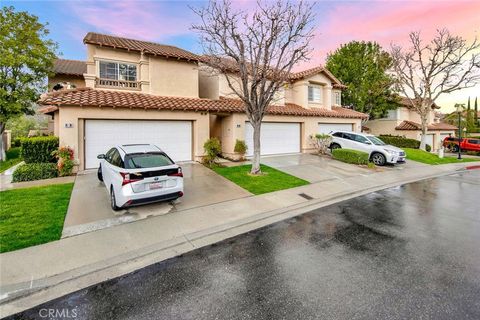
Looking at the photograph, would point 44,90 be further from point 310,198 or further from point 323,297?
point 323,297

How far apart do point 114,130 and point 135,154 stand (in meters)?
6.15

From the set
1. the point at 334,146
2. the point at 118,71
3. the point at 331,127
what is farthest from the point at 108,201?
the point at 331,127

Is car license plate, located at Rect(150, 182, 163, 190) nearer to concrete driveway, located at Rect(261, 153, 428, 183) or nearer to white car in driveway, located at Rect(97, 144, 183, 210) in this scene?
white car in driveway, located at Rect(97, 144, 183, 210)

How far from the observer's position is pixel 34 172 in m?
9.91

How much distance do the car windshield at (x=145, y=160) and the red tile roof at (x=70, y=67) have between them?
1956 centimetres

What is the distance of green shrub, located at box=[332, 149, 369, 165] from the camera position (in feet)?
48.9

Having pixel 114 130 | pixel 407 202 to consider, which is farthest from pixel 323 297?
pixel 114 130

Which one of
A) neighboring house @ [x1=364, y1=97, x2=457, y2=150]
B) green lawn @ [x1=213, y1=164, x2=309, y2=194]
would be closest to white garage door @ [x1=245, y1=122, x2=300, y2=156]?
green lawn @ [x1=213, y1=164, x2=309, y2=194]

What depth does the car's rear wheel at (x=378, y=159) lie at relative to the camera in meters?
15.8

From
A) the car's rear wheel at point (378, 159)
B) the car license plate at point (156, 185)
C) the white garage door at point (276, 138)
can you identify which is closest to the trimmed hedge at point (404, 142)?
the car's rear wheel at point (378, 159)

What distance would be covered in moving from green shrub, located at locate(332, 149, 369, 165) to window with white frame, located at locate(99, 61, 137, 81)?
13857 mm

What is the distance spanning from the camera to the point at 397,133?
29.9 m

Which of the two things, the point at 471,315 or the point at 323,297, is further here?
the point at 323,297

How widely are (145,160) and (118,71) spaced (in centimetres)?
997
